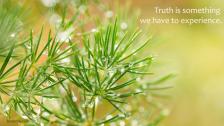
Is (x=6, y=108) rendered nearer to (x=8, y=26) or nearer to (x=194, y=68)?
(x=8, y=26)

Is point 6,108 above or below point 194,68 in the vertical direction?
below

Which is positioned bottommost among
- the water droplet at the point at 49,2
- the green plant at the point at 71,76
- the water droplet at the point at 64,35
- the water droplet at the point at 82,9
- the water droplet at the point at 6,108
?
the water droplet at the point at 6,108

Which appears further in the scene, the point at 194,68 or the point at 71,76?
the point at 194,68

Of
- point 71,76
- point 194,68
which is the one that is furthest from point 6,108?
point 194,68

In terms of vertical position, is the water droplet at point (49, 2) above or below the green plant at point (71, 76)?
above

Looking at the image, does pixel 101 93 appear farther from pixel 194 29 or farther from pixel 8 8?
pixel 194 29

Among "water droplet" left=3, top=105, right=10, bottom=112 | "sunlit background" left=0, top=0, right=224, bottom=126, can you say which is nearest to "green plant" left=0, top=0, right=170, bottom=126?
"water droplet" left=3, top=105, right=10, bottom=112

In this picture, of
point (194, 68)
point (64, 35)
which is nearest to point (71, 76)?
point (64, 35)

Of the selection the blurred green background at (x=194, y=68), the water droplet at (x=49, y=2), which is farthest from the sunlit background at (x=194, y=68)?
the water droplet at (x=49, y=2)

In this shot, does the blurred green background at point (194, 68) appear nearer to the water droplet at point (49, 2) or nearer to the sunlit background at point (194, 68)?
the sunlit background at point (194, 68)
